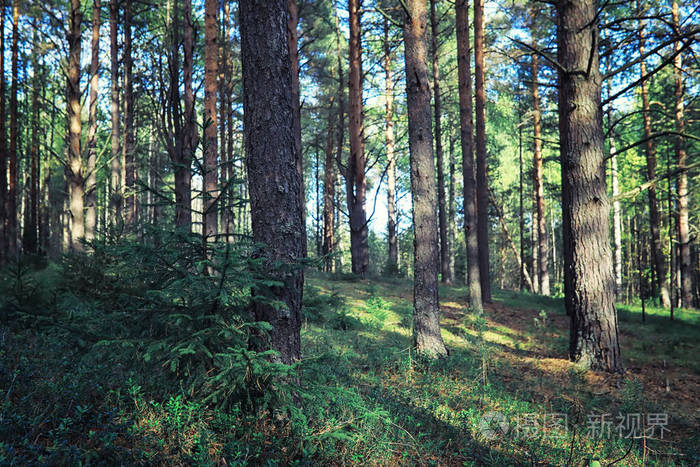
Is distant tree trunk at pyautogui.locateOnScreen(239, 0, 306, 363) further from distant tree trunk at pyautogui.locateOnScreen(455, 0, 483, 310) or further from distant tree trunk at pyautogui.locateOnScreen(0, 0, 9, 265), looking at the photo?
distant tree trunk at pyautogui.locateOnScreen(0, 0, 9, 265)

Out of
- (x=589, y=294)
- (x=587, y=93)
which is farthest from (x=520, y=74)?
(x=589, y=294)

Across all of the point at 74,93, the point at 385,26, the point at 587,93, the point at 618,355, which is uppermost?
the point at 385,26

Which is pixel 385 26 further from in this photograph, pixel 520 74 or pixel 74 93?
pixel 74 93

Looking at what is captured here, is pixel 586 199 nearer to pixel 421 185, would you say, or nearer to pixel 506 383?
pixel 421 185

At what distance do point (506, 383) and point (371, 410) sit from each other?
10.6 feet

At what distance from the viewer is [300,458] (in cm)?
296

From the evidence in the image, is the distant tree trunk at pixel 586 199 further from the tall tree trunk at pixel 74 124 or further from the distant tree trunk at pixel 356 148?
the tall tree trunk at pixel 74 124

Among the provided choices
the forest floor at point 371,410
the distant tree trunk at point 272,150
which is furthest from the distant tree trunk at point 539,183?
the distant tree trunk at point 272,150

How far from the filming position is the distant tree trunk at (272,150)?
3.58 meters

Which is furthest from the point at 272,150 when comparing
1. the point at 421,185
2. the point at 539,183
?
the point at 539,183

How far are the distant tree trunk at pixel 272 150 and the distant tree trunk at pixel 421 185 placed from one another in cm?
395

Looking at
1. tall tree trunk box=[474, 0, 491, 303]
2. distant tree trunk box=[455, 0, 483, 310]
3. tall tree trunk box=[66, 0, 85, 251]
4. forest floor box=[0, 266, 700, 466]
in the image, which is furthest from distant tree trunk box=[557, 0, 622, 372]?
tall tree trunk box=[66, 0, 85, 251]

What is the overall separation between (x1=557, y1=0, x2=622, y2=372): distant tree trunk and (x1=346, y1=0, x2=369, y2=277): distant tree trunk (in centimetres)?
814

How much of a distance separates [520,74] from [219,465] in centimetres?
2180
